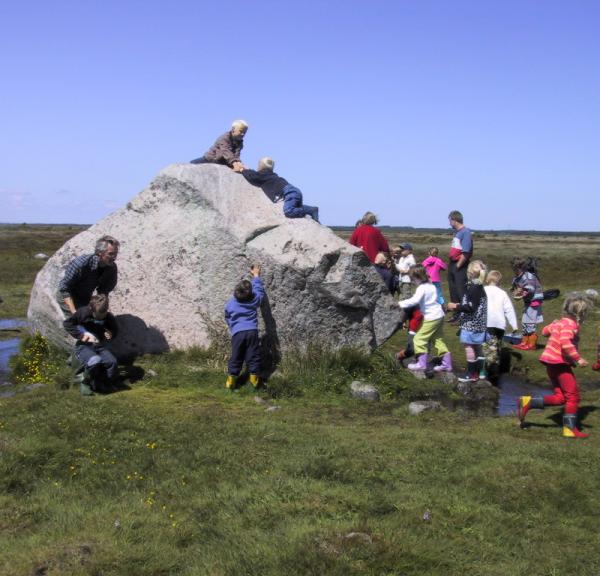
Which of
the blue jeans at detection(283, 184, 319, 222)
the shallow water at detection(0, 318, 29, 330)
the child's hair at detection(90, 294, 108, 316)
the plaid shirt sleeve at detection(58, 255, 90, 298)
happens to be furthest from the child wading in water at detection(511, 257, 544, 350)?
the shallow water at detection(0, 318, 29, 330)

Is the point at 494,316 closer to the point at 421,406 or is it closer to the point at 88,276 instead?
the point at 421,406

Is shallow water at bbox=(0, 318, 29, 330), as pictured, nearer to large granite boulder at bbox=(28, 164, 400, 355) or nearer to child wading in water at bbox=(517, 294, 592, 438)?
large granite boulder at bbox=(28, 164, 400, 355)

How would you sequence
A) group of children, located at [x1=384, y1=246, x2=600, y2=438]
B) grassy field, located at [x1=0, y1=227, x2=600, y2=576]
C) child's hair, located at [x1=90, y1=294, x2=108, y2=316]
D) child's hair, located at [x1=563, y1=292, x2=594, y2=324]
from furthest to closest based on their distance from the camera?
child's hair, located at [x1=90, y1=294, x2=108, y2=316] < child's hair, located at [x1=563, y1=292, x2=594, y2=324] < group of children, located at [x1=384, y1=246, x2=600, y2=438] < grassy field, located at [x1=0, y1=227, x2=600, y2=576]

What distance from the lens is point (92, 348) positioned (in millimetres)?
10492

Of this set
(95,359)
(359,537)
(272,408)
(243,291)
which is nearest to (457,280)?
(243,291)

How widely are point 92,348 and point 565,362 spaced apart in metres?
6.72

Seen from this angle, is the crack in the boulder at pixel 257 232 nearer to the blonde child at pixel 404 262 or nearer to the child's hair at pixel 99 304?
the child's hair at pixel 99 304

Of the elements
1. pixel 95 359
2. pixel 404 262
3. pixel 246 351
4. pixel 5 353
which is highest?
pixel 404 262

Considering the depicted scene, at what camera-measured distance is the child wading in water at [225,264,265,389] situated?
35.4 feet

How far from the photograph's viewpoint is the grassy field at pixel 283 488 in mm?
5445

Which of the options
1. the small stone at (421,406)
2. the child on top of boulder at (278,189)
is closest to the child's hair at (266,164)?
the child on top of boulder at (278,189)

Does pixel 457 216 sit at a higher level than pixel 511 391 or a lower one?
higher

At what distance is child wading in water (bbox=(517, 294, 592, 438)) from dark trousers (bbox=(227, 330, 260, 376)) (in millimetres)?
3959

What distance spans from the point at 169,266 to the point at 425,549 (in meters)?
8.03
